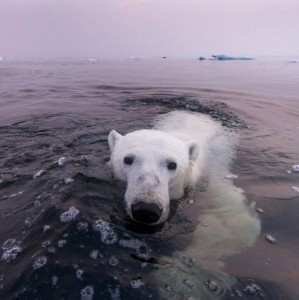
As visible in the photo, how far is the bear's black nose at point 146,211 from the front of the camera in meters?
→ 3.18

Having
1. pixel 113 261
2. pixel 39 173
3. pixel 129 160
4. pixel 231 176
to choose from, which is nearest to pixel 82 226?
pixel 113 261

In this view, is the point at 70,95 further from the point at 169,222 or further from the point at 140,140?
the point at 169,222

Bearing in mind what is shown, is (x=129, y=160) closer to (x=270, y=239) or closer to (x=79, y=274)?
(x=79, y=274)

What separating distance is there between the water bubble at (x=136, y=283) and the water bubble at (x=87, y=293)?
1.01ft

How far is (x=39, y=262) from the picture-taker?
286 centimetres

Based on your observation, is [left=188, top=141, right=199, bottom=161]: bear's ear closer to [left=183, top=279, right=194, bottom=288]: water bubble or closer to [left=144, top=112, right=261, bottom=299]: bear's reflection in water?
[left=144, top=112, right=261, bottom=299]: bear's reflection in water

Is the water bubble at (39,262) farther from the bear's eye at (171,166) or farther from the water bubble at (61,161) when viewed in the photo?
the water bubble at (61,161)

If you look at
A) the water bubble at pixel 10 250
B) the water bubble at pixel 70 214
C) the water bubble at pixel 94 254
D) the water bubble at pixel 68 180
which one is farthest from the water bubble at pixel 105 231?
the water bubble at pixel 68 180

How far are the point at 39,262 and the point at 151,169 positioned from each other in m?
1.49

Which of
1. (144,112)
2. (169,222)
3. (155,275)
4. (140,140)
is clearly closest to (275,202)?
(169,222)

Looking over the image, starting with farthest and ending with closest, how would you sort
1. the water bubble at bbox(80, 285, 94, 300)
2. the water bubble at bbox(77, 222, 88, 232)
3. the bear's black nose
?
1. the water bubble at bbox(77, 222, 88, 232)
2. the bear's black nose
3. the water bubble at bbox(80, 285, 94, 300)

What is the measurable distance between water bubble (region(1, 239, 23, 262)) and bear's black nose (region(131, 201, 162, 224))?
1.07 metres

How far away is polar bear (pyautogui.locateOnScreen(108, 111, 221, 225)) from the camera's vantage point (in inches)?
129

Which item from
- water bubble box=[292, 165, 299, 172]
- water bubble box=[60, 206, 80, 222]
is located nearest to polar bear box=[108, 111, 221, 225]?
water bubble box=[60, 206, 80, 222]
